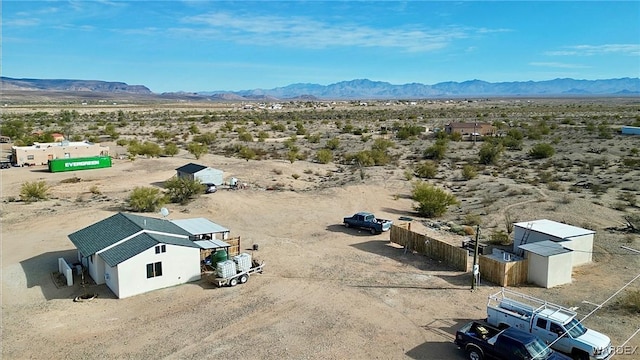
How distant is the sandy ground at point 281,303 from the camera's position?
17031 millimetres

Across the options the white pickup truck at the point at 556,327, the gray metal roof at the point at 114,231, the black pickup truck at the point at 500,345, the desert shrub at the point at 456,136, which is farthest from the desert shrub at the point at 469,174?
the black pickup truck at the point at 500,345

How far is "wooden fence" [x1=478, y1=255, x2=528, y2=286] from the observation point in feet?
72.9

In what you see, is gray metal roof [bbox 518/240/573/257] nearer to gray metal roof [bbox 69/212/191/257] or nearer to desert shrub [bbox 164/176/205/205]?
gray metal roof [bbox 69/212/191/257]

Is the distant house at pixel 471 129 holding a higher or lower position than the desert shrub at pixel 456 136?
higher

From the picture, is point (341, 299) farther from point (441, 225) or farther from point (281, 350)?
point (441, 225)

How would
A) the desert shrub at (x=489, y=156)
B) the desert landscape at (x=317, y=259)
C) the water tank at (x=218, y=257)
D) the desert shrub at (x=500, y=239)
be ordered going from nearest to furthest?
the desert landscape at (x=317, y=259), the water tank at (x=218, y=257), the desert shrub at (x=500, y=239), the desert shrub at (x=489, y=156)

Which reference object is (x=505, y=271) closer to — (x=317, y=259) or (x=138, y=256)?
(x=317, y=259)

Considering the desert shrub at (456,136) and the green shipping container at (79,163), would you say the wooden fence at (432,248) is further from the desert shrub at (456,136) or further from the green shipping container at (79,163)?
the desert shrub at (456,136)

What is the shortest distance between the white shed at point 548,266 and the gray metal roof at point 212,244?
48.2ft

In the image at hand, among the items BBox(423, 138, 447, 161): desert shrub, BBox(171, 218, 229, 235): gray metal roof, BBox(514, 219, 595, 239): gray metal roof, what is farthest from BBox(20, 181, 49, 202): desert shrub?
BBox(423, 138, 447, 161): desert shrub

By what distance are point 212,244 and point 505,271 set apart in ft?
46.7

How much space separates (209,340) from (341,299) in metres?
5.99

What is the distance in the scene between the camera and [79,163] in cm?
5184

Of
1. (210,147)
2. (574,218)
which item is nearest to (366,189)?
(574,218)
